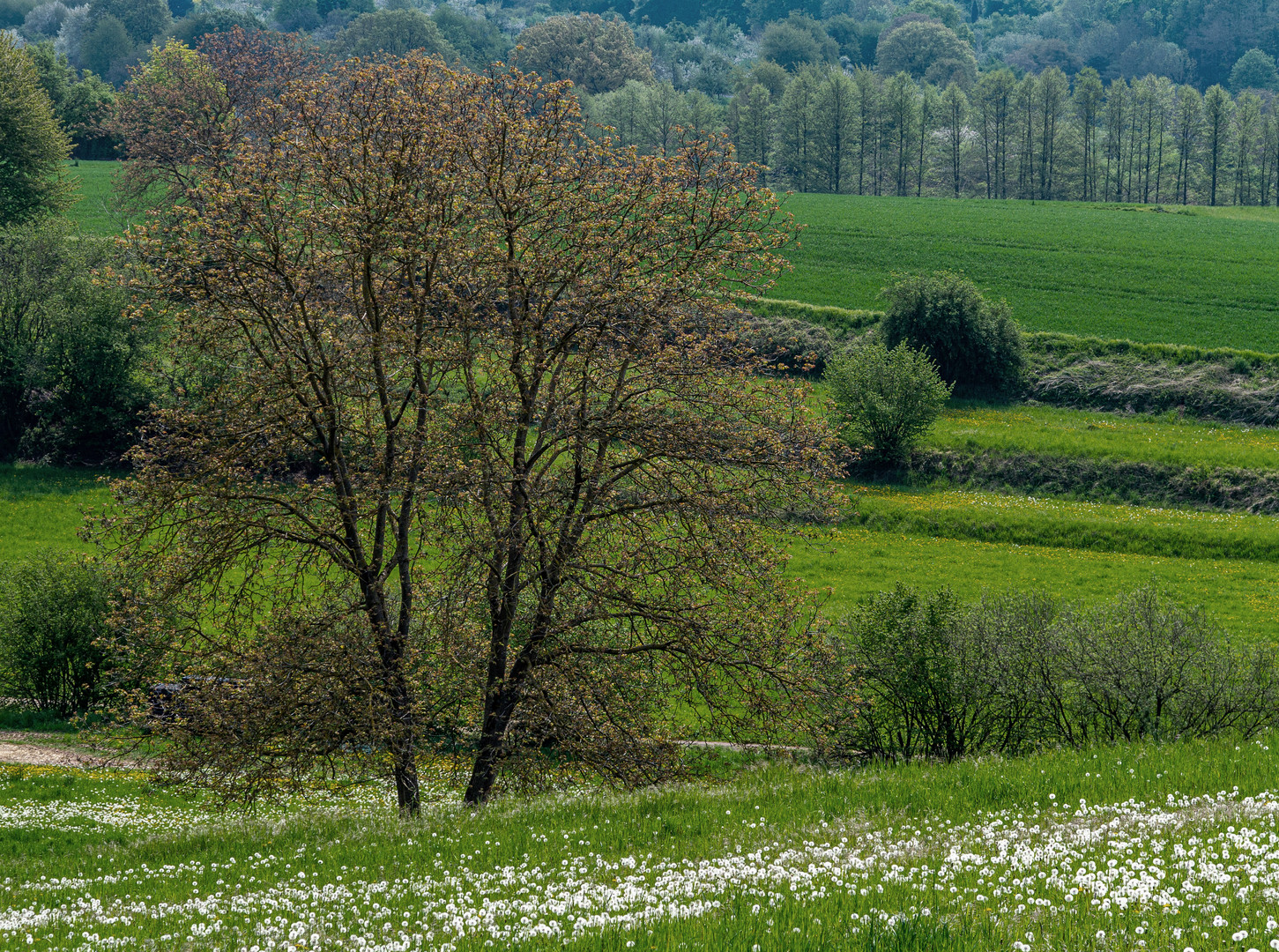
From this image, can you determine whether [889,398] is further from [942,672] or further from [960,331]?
[942,672]

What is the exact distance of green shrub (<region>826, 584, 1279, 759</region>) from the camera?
703 inches

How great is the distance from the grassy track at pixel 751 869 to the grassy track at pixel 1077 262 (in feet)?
173

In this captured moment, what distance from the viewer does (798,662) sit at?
1603cm

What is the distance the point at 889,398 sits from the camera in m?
47.9

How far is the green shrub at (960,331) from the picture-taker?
5634 centimetres

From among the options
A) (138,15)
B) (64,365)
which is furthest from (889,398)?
(138,15)

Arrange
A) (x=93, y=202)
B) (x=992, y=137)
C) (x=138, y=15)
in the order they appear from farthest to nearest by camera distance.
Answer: (x=138, y=15), (x=992, y=137), (x=93, y=202)

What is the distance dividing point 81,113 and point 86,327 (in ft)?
227

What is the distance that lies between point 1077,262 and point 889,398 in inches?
1489

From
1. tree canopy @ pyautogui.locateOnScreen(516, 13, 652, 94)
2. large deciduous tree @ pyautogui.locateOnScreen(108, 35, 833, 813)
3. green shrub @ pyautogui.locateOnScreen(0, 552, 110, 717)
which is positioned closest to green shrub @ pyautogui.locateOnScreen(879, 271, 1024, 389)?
large deciduous tree @ pyautogui.locateOnScreen(108, 35, 833, 813)

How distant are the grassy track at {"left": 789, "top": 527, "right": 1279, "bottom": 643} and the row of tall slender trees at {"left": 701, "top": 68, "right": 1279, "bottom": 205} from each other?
9269 cm

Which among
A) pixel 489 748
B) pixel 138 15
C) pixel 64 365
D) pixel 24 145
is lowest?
pixel 489 748

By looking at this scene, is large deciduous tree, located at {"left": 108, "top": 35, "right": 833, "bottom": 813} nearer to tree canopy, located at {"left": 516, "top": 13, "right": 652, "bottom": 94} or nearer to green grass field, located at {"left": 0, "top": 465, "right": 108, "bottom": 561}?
green grass field, located at {"left": 0, "top": 465, "right": 108, "bottom": 561}

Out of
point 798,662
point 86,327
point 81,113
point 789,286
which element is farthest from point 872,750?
point 81,113
